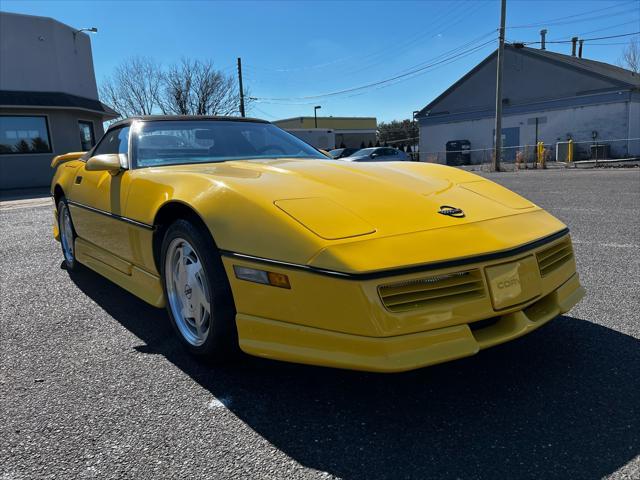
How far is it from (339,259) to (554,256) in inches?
44.7

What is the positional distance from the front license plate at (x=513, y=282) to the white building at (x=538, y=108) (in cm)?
2599

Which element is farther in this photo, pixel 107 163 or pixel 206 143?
pixel 206 143

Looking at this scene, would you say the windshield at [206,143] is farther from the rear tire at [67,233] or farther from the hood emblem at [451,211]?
the hood emblem at [451,211]

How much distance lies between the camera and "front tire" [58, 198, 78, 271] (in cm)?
434

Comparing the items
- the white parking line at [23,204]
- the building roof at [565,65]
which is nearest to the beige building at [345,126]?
the building roof at [565,65]

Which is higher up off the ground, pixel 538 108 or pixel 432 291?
pixel 538 108

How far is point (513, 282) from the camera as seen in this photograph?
1.98 meters

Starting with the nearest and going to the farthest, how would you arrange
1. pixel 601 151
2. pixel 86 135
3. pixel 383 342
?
pixel 383 342, pixel 86 135, pixel 601 151

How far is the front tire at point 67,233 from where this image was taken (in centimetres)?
434

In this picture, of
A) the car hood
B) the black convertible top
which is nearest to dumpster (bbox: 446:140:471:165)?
the black convertible top

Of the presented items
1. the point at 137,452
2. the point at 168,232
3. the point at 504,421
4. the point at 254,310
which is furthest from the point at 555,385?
the point at 168,232

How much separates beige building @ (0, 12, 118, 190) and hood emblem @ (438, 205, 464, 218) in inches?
693

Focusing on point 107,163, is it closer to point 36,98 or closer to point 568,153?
point 36,98

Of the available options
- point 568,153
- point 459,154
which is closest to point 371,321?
point 568,153
